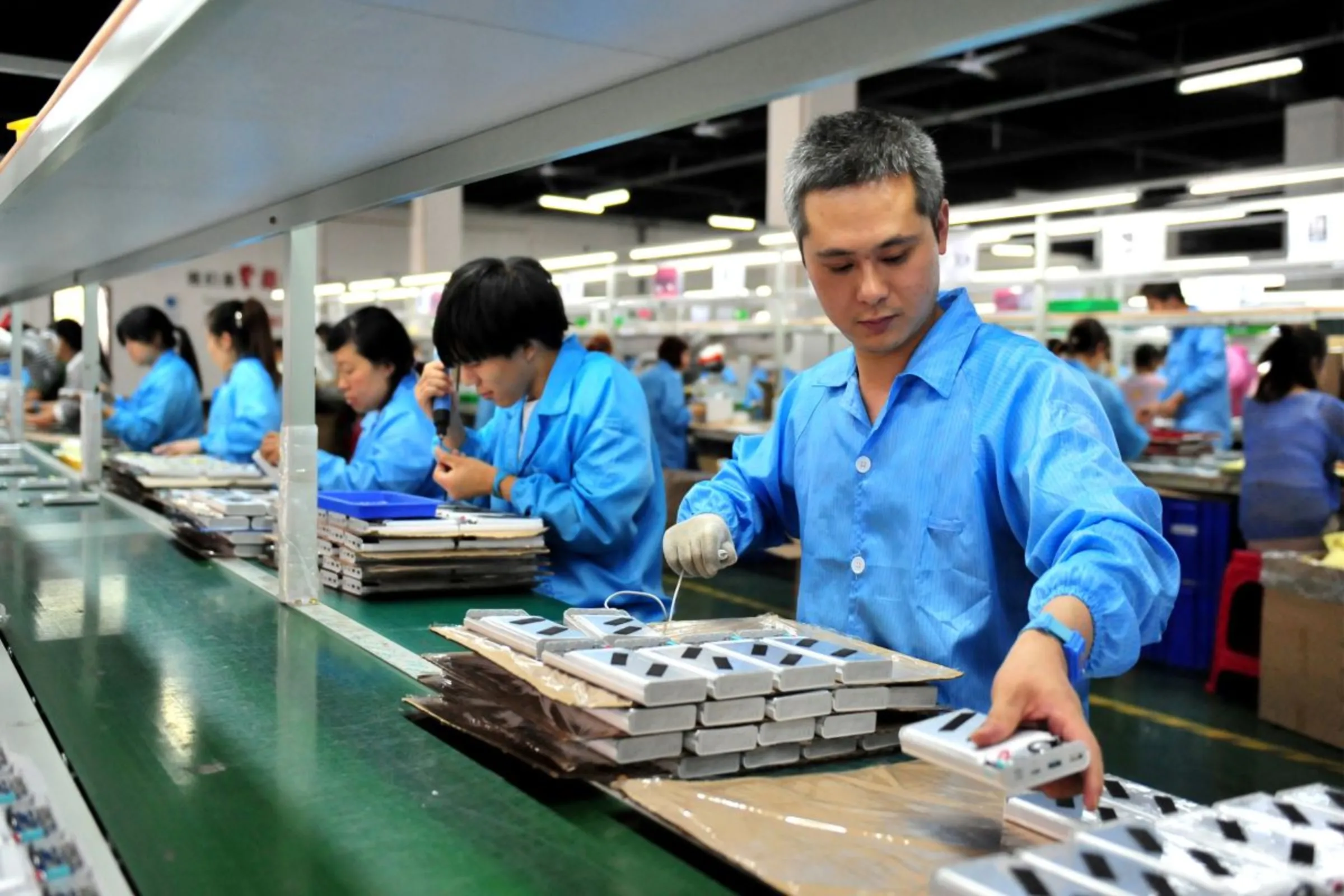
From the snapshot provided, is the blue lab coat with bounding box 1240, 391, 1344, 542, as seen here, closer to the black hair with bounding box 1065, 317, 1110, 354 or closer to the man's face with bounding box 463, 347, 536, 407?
the black hair with bounding box 1065, 317, 1110, 354

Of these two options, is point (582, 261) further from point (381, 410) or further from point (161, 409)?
point (381, 410)

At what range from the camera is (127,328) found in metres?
5.96

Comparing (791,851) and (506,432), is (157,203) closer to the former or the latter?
(506,432)

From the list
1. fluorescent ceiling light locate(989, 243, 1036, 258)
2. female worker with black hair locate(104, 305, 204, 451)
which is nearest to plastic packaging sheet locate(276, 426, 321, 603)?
female worker with black hair locate(104, 305, 204, 451)

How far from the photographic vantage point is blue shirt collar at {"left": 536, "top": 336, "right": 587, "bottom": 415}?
101 inches

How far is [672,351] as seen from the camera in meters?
9.41

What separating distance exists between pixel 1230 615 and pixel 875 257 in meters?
4.52

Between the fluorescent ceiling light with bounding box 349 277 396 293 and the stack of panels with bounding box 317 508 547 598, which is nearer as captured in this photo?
the stack of panels with bounding box 317 508 547 598

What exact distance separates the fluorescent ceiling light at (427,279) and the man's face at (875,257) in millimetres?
10078

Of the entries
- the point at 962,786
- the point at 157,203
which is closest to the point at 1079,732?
the point at 962,786

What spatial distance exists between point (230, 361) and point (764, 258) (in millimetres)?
4629

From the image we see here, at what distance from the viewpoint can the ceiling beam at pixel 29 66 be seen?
4.09m

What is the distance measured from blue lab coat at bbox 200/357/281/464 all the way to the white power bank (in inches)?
170

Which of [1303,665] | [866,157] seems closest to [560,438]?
[866,157]
